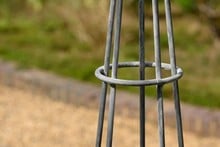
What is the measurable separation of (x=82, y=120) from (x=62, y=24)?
11.3 ft

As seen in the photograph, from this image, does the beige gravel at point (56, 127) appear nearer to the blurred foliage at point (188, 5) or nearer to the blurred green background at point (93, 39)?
the blurred green background at point (93, 39)

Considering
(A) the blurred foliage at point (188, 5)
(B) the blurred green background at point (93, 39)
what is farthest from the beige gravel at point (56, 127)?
(A) the blurred foliage at point (188, 5)

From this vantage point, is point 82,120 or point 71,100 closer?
point 82,120

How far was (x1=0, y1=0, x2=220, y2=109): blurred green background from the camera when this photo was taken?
750 cm

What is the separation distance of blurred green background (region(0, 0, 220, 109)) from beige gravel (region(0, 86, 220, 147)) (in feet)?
2.63

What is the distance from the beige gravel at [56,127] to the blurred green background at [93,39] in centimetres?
80

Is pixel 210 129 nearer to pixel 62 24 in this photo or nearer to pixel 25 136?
pixel 25 136

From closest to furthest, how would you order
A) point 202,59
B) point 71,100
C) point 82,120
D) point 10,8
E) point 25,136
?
point 25,136 < point 82,120 < point 71,100 < point 202,59 < point 10,8

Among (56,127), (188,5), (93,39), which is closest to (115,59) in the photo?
(56,127)

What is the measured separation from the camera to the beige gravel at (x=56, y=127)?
5.52 m

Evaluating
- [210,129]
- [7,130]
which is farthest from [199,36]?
[7,130]

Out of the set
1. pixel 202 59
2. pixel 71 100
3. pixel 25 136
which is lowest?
pixel 25 136

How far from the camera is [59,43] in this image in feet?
28.3

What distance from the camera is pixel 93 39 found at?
8477 millimetres
